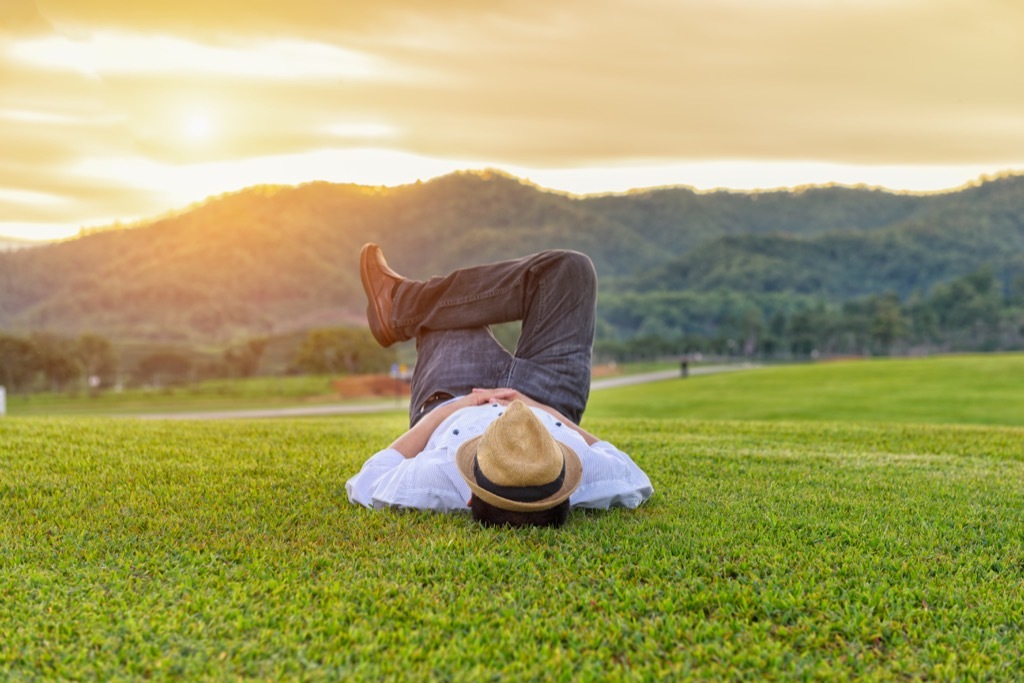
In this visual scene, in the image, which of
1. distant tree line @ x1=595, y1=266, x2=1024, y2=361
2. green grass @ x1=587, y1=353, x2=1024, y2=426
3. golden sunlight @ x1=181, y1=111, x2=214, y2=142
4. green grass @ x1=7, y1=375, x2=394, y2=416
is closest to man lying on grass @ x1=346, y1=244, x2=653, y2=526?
green grass @ x1=587, y1=353, x2=1024, y2=426

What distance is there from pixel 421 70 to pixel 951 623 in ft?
37.1

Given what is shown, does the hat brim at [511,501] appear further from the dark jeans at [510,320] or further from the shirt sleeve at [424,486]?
the dark jeans at [510,320]

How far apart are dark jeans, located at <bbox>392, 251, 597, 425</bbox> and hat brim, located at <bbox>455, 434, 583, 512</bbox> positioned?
0.86m

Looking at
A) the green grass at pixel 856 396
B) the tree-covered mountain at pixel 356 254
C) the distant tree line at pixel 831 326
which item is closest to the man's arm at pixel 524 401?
the green grass at pixel 856 396

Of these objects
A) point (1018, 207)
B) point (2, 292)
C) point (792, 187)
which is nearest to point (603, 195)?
point (792, 187)

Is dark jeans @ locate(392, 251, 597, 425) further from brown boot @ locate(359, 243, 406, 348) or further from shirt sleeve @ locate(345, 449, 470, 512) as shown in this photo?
shirt sleeve @ locate(345, 449, 470, 512)

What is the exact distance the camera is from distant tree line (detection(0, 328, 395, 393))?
50938 mm

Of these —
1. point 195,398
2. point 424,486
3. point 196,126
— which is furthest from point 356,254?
point 424,486

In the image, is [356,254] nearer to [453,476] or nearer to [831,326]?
[831,326]

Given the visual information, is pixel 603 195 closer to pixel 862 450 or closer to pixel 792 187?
pixel 792 187

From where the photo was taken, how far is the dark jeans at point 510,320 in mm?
4121

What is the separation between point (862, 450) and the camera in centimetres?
614

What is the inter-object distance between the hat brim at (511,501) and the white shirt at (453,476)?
0.16m

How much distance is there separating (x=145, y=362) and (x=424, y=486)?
61.0 metres
